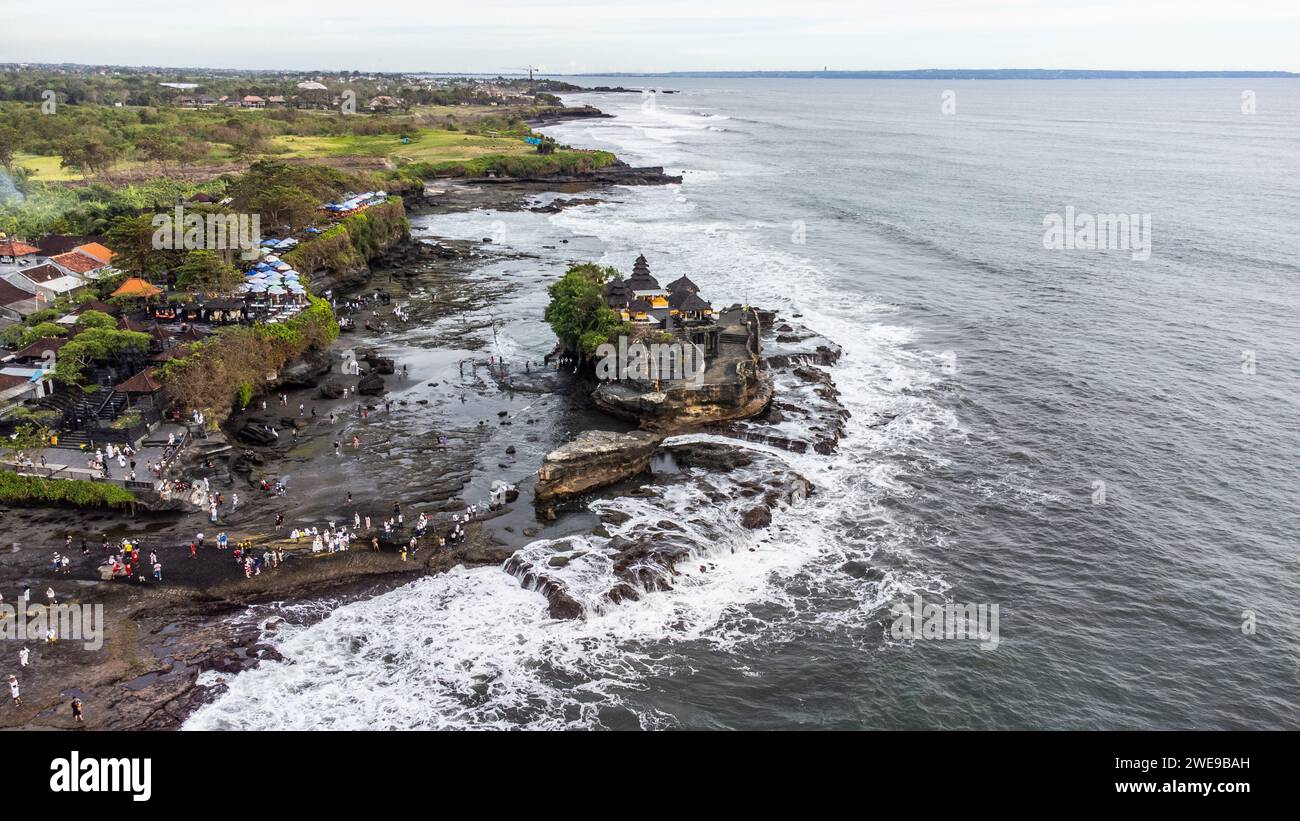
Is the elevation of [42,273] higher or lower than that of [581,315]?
higher

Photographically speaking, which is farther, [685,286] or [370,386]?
[685,286]

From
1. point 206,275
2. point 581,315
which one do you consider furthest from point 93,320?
point 581,315

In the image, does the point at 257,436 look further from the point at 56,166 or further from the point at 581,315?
the point at 56,166

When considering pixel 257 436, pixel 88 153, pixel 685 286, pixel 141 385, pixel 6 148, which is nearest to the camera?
pixel 141 385

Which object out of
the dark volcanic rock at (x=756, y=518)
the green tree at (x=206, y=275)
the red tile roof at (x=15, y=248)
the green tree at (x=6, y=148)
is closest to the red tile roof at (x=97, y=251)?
the red tile roof at (x=15, y=248)

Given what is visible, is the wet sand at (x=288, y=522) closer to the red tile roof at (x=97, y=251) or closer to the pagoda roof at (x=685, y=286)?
the pagoda roof at (x=685, y=286)

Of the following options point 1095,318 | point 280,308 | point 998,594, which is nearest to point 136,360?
point 280,308
